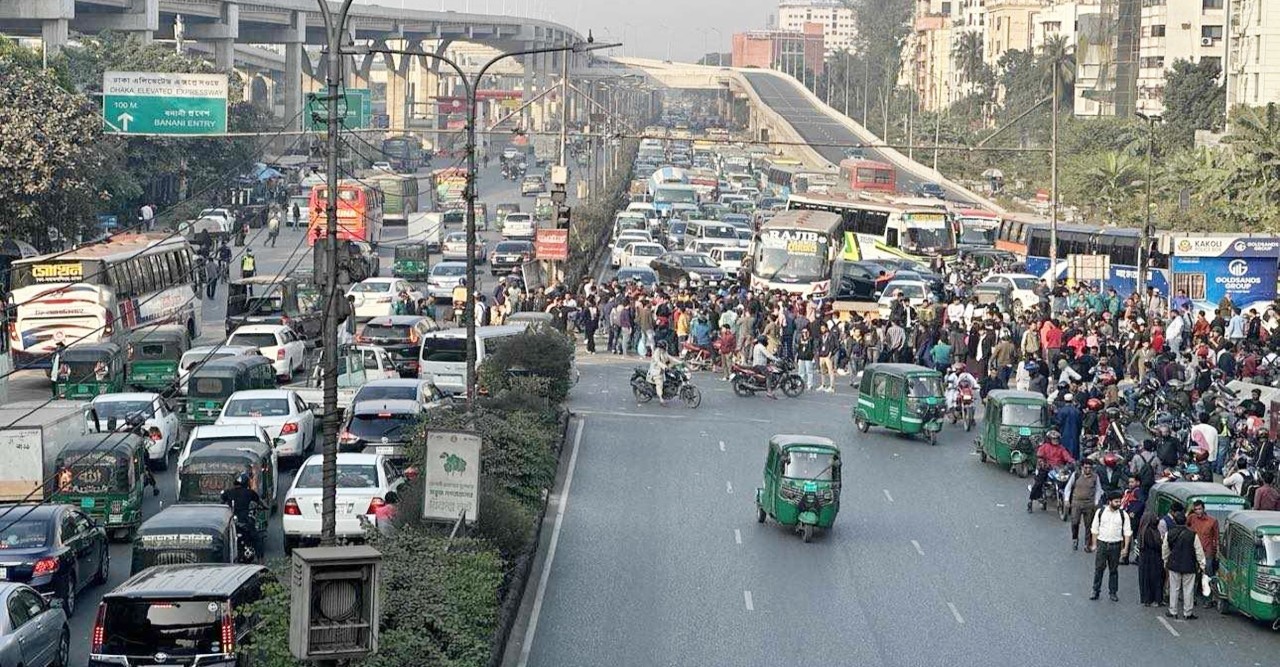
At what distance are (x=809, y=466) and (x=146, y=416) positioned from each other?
1075 centimetres

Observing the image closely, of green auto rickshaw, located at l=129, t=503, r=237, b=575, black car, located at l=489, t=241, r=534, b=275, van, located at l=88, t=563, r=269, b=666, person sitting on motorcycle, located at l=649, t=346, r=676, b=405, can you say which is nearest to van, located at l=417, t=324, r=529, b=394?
person sitting on motorcycle, located at l=649, t=346, r=676, b=405

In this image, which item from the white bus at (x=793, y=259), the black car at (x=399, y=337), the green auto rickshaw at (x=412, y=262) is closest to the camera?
the black car at (x=399, y=337)

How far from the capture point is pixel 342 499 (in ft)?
85.3

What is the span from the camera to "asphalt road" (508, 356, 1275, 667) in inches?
866

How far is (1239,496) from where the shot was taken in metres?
24.9

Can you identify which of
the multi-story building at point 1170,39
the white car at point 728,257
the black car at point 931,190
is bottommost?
the white car at point 728,257

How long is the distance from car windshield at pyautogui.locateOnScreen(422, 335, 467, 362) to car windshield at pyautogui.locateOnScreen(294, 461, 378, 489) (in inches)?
557

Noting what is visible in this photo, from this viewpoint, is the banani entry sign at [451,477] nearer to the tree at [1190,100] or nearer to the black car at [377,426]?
the black car at [377,426]

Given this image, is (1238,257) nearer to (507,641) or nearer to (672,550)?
(672,550)

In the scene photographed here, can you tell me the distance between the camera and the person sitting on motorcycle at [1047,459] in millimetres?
30031

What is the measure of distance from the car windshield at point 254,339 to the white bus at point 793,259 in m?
18.9

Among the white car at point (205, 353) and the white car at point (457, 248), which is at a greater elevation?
the white car at point (457, 248)

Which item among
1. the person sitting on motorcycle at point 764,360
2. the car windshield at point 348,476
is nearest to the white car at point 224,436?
the car windshield at point 348,476

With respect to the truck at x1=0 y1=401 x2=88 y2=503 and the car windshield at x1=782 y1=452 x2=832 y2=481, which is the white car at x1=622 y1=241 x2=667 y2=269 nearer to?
the car windshield at x1=782 y1=452 x2=832 y2=481
